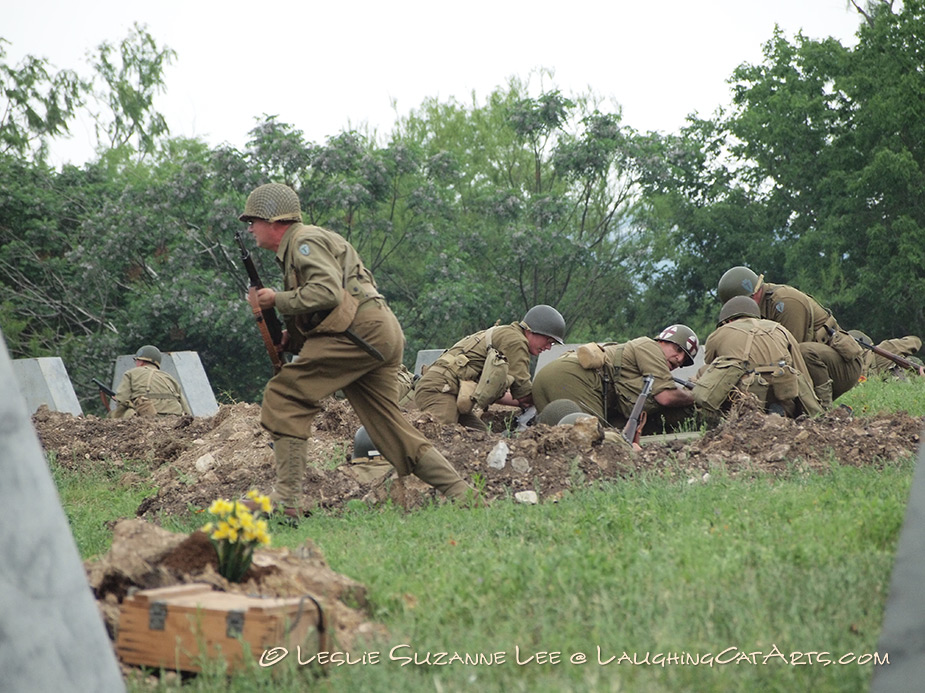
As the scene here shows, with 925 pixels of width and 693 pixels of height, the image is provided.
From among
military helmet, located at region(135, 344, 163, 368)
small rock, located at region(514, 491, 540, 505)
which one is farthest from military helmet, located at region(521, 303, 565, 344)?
military helmet, located at region(135, 344, 163, 368)

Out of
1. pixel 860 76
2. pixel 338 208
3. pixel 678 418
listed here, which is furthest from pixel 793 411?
pixel 860 76

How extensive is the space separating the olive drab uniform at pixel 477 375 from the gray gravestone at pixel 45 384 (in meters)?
9.72

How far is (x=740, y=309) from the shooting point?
10.0m

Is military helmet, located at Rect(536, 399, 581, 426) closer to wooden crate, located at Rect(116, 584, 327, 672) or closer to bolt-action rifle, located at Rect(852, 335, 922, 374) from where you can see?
wooden crate, located at Rect(116, 584, 327, 672)

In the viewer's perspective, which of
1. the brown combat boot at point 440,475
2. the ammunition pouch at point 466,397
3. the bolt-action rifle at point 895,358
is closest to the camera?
the brown combat boot at point 440,475

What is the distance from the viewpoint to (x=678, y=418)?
1037 centimetres

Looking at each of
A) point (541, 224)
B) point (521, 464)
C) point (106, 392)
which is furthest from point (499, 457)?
point (541, 224)

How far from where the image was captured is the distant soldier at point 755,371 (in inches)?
364

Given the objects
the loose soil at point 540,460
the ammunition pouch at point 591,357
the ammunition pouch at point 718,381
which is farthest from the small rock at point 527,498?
the ammunition pouch at point 591,357

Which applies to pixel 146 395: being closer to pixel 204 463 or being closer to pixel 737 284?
pixel 204 463

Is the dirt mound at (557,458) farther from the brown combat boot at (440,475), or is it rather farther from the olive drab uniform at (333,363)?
the olive drab uniform at (333,363)

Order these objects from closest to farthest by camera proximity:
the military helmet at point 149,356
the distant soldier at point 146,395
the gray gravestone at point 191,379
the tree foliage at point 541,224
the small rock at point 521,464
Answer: the small rock at point 521,464 < the distant soldier at point 146,395 < the military helmet at point 149,356 < the gray gravestone at point 191,379 < the tree foliage at point 541,224

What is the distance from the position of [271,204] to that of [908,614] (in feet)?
14.5

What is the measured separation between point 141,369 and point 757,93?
76.4ft
